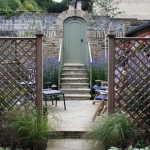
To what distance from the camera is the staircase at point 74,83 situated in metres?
9.64

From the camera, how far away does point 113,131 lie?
4148 mm

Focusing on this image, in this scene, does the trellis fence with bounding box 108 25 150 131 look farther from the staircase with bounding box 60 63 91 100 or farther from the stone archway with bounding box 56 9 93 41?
the stone archway with bounding box 56 9 93 41

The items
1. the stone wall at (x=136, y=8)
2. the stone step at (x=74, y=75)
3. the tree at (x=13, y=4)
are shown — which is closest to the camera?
the stone step at (x=74, y=75)

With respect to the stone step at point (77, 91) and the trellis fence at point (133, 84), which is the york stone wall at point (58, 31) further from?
the trellis fence at point (133, 84)

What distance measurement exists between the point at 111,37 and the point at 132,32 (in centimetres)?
686

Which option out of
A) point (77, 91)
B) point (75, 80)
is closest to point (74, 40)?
point (75, 80)

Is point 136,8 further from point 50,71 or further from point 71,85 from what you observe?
point 50,71

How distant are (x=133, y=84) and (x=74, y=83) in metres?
5.58

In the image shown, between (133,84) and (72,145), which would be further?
(133,84)

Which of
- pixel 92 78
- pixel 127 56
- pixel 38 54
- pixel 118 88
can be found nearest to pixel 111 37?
pixel 127 56

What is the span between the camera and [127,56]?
4910 mm

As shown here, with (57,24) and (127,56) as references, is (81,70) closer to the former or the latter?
(57,24)

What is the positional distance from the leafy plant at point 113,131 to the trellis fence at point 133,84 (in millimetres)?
424

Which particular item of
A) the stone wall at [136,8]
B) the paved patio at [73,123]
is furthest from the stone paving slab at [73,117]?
the stone wall at [136,8]
